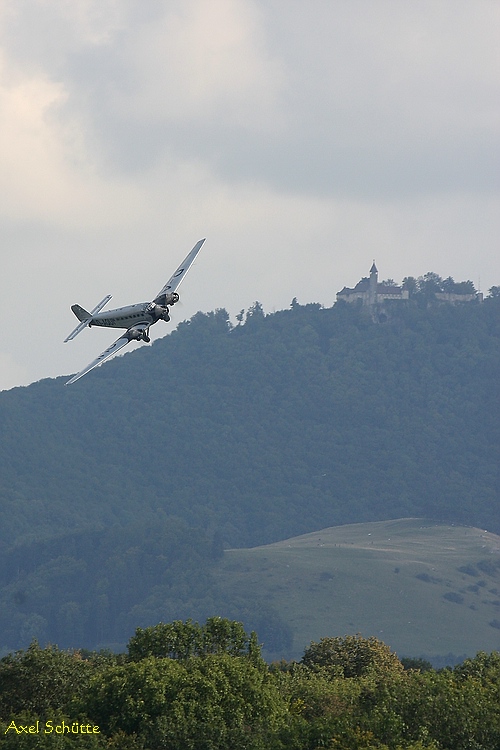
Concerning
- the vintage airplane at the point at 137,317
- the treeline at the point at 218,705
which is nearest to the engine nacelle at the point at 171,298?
the vintage airplane at the point at 137,317

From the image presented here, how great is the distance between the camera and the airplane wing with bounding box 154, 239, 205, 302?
347 feet

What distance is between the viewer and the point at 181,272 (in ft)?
364

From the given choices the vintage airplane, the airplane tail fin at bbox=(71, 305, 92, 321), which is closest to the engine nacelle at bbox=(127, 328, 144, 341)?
the vintage airplane

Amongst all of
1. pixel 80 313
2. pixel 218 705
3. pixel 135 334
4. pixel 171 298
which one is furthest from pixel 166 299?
pixel 218 705

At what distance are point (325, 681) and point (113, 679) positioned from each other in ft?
55.2

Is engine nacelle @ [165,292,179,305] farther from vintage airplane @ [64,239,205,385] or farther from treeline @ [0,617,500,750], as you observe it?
treeline @ [0,617,500,750]

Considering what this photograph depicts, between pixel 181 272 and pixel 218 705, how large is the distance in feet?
136

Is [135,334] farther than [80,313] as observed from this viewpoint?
No

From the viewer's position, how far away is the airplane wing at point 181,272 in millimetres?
105637

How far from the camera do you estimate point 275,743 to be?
73.8 m

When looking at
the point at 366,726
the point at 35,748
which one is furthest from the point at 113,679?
the point at 366,726

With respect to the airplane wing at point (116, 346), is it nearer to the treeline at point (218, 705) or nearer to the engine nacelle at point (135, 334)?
the engine nacelle at point (135, 334)

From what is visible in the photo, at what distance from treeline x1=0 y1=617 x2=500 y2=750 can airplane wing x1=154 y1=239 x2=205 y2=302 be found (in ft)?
83.9

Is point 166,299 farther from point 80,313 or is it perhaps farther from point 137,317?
point 80,313
